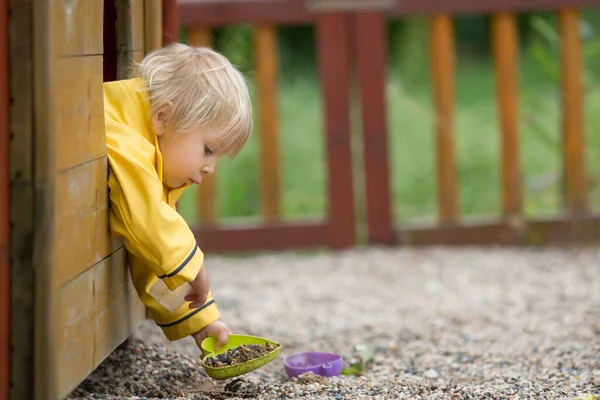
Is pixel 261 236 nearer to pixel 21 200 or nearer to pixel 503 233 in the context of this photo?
pixel 503 233

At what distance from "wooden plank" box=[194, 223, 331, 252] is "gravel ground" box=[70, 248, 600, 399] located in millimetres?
76

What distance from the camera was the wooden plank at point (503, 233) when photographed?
5.59 metres

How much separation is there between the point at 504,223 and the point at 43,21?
4.04 metres

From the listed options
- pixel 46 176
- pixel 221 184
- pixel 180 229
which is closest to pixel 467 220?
pixel 221 184

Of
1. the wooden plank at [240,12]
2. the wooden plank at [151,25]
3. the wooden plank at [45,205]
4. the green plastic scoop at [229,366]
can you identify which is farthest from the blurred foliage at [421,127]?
the wooden plank at [45,205]

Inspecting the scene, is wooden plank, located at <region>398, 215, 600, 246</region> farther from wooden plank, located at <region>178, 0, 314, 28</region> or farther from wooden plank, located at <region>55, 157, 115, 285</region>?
wooden plank, located at <region>55, 157, 115, 285</region>

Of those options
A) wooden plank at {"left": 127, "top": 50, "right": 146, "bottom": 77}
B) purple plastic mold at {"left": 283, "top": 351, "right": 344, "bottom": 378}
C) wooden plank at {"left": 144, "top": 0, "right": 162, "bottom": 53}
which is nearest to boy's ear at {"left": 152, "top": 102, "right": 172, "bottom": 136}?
wooden plank at {"left": 127, "top": 50, "right": 146, "bottom": 77}

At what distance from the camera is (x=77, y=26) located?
7.16 feet

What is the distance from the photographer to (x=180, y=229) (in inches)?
94.3

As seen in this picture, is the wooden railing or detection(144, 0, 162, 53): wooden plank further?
the wooden railing

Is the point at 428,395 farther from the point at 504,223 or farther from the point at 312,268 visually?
→ the point at 504,223

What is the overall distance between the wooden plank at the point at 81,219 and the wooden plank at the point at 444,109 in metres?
3.29

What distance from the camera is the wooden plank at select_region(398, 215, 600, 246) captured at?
5.59m

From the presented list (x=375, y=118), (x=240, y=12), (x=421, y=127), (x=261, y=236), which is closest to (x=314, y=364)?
(x=261, y=236)
